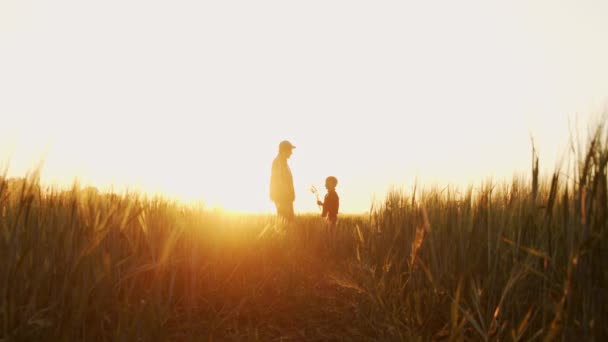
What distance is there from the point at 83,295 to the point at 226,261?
179 cm

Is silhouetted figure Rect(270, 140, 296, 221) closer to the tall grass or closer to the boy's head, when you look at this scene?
the boy's head

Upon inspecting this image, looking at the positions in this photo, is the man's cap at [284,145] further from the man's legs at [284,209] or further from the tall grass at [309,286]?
the tall grass at [309,286]

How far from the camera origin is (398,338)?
6.66 ft

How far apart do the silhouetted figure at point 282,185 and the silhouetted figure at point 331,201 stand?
105 cm

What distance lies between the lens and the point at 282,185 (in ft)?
29.5

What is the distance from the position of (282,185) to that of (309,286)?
16.8 feet

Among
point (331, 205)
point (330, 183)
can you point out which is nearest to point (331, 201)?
point (331, 205)

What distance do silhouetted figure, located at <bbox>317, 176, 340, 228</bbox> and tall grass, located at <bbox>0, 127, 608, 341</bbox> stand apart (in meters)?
5.87

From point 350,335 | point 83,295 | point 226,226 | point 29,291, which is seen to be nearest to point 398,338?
point 350,335

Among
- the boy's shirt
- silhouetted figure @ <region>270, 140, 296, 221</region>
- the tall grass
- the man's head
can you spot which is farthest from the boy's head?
the tall grass

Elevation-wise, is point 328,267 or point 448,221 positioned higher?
point 448,221

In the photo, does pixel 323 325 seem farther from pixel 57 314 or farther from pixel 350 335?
pixel 57 314

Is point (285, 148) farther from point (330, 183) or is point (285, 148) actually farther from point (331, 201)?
point (331, 201)

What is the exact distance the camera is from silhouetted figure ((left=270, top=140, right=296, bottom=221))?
8.94 meters
